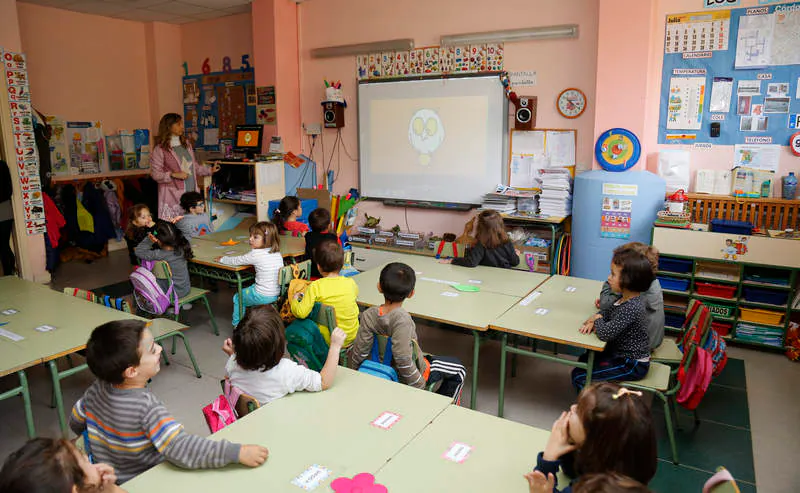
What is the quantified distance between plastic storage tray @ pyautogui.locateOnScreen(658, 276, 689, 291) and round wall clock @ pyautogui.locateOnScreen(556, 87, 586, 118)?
1593 millimetres

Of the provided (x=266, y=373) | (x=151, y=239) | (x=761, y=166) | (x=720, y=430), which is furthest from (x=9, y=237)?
(x=761, y=166)

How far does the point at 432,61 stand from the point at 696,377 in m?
3.92

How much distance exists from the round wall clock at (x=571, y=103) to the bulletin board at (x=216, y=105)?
12.5 feet

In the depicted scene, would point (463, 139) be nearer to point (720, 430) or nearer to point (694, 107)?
point (694, 107)

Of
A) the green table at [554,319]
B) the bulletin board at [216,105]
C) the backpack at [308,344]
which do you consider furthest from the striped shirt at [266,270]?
the bulletin board at [216,105]

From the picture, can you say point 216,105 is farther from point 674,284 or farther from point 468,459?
point 468,459

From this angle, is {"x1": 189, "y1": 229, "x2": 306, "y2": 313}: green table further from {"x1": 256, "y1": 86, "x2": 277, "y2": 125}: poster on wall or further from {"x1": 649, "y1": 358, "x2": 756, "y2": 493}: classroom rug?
{"x1": 649, "y1": 358, "x2": 756, "y2": 493}: classroom rug

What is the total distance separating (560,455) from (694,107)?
3905mm

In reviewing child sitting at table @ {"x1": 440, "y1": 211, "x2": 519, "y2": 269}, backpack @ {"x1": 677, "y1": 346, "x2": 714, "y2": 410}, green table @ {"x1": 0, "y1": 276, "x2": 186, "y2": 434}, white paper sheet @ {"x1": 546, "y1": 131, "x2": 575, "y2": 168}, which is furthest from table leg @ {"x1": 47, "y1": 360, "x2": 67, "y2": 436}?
white paper sheet @ {"x1": 546, "y1": 131, "x2": 575, "y2": 168}

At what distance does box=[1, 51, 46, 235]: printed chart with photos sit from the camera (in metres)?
5.39

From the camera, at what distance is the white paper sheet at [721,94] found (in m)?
4.33

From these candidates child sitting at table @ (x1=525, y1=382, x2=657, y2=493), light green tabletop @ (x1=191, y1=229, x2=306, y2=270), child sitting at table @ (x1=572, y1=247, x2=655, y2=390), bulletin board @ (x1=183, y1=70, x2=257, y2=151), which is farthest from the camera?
bulletin board @ (x1=183, y1=70, x2=257, y2=151)

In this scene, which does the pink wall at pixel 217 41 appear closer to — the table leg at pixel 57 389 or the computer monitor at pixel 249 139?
the computer monitor at pixel 249 139

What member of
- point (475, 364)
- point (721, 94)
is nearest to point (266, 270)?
point (475, 364)
